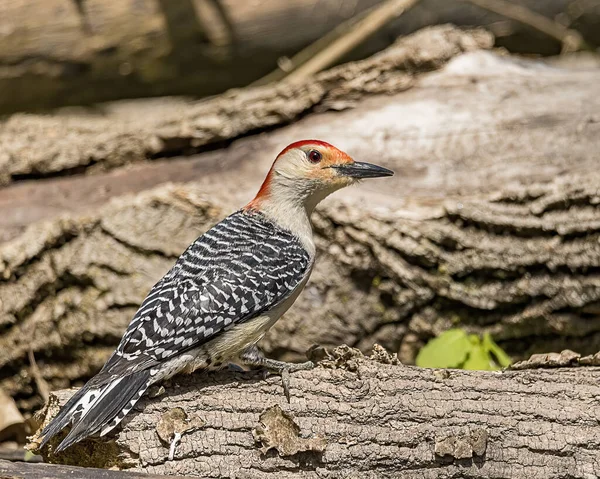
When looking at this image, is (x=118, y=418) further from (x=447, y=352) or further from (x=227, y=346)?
(x=447, y=352)

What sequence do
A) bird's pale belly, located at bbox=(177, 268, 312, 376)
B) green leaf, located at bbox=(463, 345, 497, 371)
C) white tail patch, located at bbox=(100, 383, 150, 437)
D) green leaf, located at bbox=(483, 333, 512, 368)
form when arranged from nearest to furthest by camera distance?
white tail patch, located at bbox=(100, 383, 150, 437), bird's pale belly, located at bbox=(177, 268, 312, 376), green leaf, located at bbox=(463, 345, 497, 371), green leaf, located at bbox=(483, 333, 512, 368)

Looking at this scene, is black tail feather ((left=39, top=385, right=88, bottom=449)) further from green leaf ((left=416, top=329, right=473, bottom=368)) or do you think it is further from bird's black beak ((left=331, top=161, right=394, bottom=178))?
green leaf ((left=416, top=329, right=473, bottom=368))

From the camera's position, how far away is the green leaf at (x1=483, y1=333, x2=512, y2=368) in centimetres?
551

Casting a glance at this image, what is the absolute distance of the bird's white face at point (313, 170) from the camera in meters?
4.79

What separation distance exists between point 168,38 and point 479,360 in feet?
13.8

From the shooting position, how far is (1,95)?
7.96 meters

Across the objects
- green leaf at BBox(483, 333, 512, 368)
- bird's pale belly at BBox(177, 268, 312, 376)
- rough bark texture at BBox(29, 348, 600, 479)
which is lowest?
green leaf at BBox(483, 333, 512, 368)

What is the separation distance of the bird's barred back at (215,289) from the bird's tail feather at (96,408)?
111 millimetres

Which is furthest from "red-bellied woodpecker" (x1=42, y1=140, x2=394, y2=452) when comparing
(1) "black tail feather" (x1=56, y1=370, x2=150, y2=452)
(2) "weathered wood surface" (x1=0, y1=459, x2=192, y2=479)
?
(2) "weathered wood surface" (x1=0, y1=459, x2=192, y2=479)

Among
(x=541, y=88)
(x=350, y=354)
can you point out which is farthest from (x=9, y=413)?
(x=541, y=88)

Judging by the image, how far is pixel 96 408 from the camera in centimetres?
365

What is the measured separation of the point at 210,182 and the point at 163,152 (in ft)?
1.91

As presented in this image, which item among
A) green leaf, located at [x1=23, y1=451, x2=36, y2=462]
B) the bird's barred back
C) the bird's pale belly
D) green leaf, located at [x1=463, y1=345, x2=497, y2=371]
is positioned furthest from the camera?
green leaf, located at [x1=463, y1=345, x2=497, y2=371]

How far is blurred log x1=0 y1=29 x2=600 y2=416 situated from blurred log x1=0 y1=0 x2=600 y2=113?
63.5 inches
